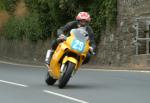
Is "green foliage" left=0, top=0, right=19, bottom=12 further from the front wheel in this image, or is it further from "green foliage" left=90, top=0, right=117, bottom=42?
the front wheel

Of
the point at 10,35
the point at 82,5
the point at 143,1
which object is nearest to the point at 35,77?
the point at 143,1

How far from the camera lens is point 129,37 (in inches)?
1059

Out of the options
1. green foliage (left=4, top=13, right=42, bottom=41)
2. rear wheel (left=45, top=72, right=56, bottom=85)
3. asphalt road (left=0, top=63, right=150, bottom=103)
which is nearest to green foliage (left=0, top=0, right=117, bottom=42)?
green foliage (left=4, top=13, right=42, bottom=41)

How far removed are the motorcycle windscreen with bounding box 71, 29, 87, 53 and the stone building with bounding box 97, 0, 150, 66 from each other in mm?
10646

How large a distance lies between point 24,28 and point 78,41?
79.9ft

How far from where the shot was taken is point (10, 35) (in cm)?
4097

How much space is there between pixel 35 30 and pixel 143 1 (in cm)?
1208

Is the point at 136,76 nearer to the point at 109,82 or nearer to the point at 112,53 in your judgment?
the point at 109,82

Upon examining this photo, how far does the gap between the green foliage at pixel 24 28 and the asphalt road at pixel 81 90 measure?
18322 mm

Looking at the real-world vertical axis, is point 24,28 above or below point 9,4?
below

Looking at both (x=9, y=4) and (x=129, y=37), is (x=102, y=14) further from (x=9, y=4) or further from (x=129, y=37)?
(x=9, y=4)

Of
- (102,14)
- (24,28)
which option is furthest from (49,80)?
(24,28)

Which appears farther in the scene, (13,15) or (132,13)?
(13,15)

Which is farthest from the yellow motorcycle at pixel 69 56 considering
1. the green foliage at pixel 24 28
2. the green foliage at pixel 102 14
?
the green foliage at pixel 24 28
